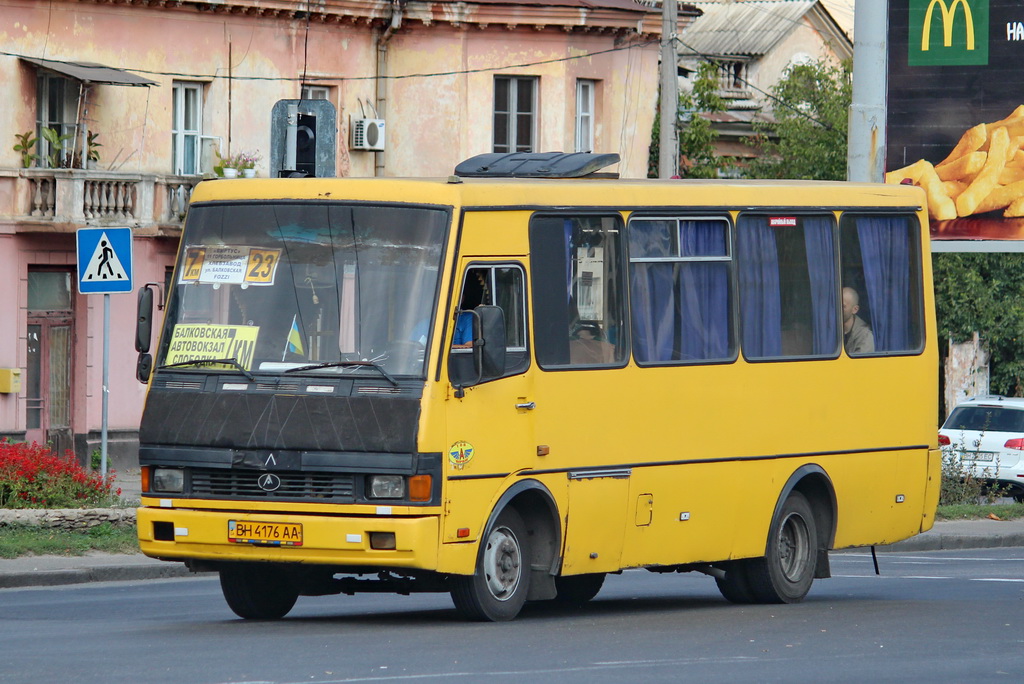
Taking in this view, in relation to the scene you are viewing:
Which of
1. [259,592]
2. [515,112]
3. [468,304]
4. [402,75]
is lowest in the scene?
[259,592]

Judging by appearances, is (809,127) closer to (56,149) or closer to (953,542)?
(56,149)

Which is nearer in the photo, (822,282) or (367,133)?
(822,282)

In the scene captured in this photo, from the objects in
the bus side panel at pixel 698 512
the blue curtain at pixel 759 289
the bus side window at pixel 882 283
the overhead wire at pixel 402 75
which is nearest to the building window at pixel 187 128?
the overhead wire at pixel 402 75

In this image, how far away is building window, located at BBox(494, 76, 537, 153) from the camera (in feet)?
124

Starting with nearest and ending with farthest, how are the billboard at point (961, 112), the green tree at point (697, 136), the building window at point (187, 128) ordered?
the billboard at point (961, 112) < the building window at point (187, 128) < the green tree at point (697, 136)

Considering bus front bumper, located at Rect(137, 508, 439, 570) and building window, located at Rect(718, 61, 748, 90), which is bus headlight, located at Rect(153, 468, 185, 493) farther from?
building window, located at Rect(718, 61, 748, 90)

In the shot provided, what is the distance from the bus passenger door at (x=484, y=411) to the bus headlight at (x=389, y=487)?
301 mm

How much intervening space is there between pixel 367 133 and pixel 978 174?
12.8 meters

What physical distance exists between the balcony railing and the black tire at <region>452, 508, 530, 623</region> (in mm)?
20357

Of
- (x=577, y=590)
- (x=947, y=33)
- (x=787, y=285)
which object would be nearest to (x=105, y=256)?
(x=577, y=590)

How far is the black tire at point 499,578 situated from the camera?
40.5 ft

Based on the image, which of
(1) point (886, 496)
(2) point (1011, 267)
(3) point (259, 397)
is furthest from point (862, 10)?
(2) point (1011, 267)

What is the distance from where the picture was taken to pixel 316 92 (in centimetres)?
3600

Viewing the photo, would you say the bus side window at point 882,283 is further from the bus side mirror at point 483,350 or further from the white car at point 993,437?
the white car at point 993,437
